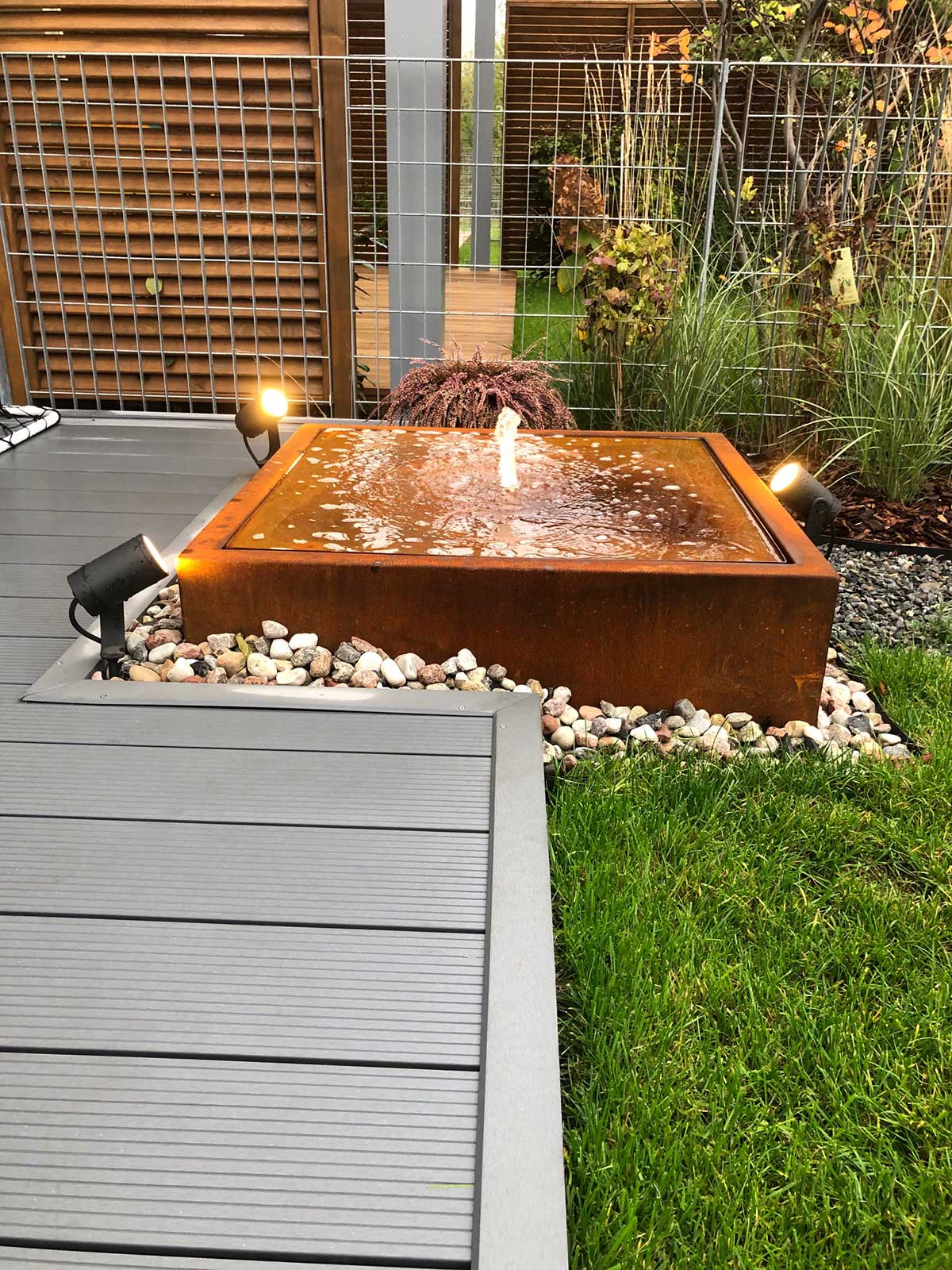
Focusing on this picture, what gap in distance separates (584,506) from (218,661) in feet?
2.89

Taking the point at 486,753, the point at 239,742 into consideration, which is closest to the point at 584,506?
the point at 486,753

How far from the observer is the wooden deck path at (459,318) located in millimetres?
4759

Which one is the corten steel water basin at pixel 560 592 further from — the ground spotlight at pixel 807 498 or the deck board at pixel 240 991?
the deck board at pixel 240 991

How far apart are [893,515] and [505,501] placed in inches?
65.3

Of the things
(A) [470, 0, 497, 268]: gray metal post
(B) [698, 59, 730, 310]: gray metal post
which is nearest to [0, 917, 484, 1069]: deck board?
(B) [698, 59, 730, 310]: gray metal post

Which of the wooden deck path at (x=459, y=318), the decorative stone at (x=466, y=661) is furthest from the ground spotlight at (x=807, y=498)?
the wooden deck path at (x=459, y=318)

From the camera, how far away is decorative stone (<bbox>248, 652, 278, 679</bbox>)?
2.07 meters

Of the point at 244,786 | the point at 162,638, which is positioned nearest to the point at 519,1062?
the point at 244,786

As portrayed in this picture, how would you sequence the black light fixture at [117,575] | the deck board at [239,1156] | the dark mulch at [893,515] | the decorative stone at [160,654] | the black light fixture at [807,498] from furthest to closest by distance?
the dark mulch at [893,515], the black light fixture at [807,498], the decorative stone at [160,654], the black light fixture at [117,575], the deck board at [239,1156]

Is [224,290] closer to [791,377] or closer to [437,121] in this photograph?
[437,121]

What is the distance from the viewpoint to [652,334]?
3742mm

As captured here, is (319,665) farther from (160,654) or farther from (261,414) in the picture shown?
(261,414)

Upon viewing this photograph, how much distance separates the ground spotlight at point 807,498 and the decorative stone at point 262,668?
121 cm

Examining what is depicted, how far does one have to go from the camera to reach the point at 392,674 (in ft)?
6.86
